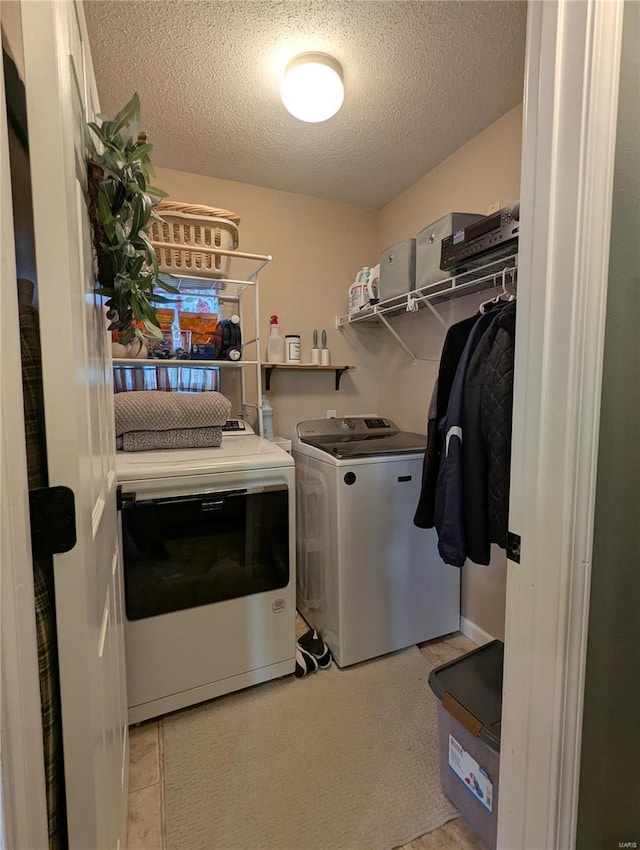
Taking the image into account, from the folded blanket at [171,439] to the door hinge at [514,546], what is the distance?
49.7 inches

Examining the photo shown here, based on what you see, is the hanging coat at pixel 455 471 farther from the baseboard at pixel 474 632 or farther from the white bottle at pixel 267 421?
the white bottle at pixel 267 421

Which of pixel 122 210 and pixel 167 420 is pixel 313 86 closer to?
pixel 122 210

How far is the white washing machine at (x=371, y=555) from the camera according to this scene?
1.74 meters

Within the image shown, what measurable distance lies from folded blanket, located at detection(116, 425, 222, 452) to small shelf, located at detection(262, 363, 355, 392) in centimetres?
66

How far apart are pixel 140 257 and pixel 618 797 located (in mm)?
1589

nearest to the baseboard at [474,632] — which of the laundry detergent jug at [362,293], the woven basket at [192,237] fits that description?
the laundry detergent jug at [362,293]

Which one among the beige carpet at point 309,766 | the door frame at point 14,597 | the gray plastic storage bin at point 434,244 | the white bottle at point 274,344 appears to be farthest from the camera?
the white bottle at point 274,344

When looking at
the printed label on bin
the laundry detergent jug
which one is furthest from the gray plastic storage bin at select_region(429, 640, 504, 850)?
the laundry detergent jug

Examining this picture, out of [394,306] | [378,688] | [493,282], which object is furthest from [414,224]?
[378,688]

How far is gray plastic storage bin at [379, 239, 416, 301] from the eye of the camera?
1.97 meters

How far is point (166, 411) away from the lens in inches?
63.5

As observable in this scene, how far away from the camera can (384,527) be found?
5.91 feet

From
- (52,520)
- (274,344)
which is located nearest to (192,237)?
(274,344)

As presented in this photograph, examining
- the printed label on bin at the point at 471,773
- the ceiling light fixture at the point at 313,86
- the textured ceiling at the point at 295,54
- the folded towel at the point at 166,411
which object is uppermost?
the textured ceiling at the point at 295,54
